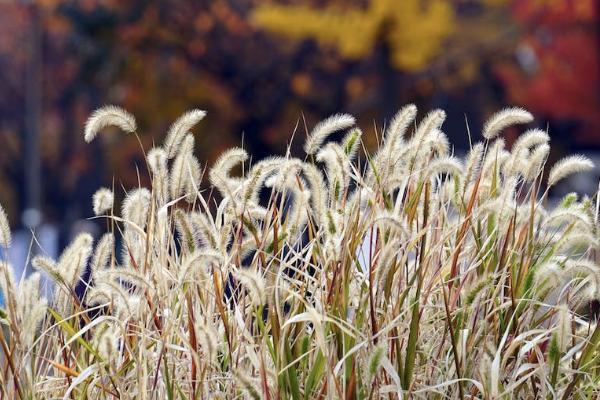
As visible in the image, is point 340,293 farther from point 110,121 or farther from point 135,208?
point 110,121

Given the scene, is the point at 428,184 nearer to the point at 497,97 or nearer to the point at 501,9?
the point at 501,9

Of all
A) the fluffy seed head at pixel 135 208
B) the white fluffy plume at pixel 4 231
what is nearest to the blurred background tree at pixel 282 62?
the fluffy seed head at pixel 135 208

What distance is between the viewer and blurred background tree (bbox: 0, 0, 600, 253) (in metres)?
27.2

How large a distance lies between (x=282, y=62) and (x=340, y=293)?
27711 mm

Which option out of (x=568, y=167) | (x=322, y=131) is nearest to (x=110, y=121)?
(x=322, y=131)

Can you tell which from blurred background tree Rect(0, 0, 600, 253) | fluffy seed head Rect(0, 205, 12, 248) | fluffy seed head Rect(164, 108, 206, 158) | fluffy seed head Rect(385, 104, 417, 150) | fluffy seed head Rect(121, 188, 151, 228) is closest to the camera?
fluffy seed head Rect(0, 205, 12, 248)

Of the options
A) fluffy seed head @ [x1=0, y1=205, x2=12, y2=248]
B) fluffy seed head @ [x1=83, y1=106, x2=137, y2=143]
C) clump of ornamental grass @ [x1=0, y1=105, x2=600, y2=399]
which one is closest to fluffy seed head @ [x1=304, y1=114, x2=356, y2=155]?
clump of ornamental grass @ [x1=0, y1=105, x2=600, y2=399]

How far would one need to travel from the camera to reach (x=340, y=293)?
2.86 metres

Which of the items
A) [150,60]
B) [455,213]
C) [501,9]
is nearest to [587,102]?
[501,9]

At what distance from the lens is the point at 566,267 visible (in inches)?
114

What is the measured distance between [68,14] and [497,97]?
1198 cm

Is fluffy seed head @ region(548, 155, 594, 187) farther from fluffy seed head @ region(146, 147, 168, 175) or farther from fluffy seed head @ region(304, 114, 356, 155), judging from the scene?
fluffy seed head @ region(146, 147, 168, 175)

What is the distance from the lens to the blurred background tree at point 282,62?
1073 inches

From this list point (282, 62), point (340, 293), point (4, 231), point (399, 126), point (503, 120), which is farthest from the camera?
point (282, 62)
